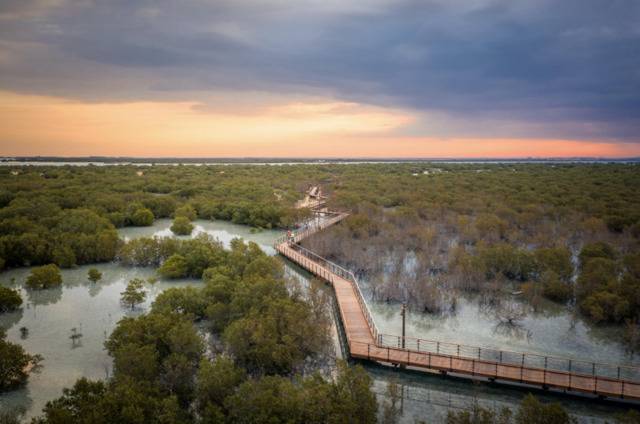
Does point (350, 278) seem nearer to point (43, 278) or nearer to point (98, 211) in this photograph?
point (43, 278)

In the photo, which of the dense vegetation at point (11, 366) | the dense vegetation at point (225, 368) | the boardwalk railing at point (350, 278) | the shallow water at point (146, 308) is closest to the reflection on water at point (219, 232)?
the boardwalk railing at point (350, 278)

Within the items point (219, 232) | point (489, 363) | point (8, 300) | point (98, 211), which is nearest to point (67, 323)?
point (8, 300)

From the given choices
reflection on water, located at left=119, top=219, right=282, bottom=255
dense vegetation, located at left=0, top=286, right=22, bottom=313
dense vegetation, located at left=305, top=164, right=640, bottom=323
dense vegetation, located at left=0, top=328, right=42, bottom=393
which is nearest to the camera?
dense vegetation, located at left=0, top=328, right=42, bottom=393

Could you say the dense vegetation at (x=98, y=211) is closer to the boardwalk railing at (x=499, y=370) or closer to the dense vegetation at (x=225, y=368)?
the dense vegetation at (x=225, y=368)

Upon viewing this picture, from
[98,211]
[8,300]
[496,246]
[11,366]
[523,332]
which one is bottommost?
[523,332]

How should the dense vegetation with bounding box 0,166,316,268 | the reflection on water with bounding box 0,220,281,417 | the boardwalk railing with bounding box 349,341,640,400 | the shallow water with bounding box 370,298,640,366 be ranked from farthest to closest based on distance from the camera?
1. the dense vegetation with bounding box 0,166,316,268
2. the shallow water with bounding box 370,298,640,366
3. the reflection on water with bounding box 0,220,281,417
4. the boardwalk railing with bounding box 349,341,640,400

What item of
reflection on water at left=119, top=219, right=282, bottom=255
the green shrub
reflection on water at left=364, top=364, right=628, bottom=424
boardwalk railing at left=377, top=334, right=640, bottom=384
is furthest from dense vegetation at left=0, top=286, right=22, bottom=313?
boardwalk railing at left=377, top=334, right=640, bottom=384

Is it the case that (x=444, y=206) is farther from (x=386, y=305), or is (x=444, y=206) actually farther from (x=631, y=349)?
(x=631, y=349)

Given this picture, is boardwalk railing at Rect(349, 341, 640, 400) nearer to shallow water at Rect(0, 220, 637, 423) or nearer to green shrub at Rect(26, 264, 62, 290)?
shallow water at Rect(0, 220, 637, 423)
